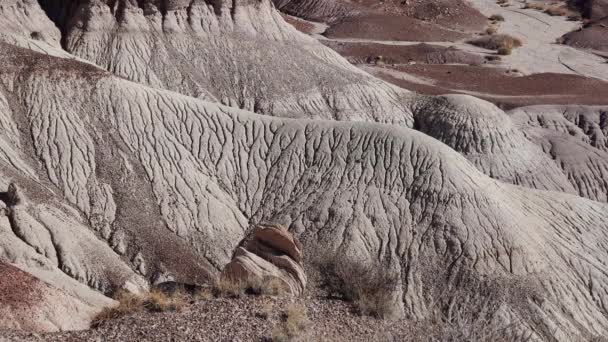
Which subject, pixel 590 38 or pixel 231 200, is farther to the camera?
pixel 590 38

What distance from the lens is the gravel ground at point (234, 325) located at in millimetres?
11719

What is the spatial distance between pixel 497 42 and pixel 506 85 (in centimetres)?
1167

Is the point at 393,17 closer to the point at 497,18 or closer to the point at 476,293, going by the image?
the point at 497,18

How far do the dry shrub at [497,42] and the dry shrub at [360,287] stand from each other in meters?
41.0

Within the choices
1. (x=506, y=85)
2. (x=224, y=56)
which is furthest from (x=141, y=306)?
(x=506, y=85)

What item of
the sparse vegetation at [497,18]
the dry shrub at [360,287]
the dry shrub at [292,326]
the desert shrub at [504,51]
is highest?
the dry shrub at [292,326]

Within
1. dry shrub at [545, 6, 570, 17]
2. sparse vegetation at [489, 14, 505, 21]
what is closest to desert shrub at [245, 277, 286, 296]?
sparse vegetation at [489, 14, 505, 21]

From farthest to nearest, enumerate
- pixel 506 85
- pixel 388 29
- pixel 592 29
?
pixel 592 29 → pixel 388 29 → pixel 506 85

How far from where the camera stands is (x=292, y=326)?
1206 cm

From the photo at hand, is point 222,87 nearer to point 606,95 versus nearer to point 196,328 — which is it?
point 196,328

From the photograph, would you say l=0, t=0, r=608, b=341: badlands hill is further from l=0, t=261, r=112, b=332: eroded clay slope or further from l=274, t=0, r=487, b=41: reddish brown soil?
l=274, t=0, r=487, b=41: reddish brown soil

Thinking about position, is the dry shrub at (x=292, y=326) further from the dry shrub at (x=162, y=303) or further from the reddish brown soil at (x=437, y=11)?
the reddish brown soil at (x=437, y=11)

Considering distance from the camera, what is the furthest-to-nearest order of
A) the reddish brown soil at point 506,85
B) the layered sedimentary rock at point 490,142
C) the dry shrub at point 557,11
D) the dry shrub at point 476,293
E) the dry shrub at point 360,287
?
the dry shrub at point 557,11, the reddish brown soil at point 506,85, the layered sedimentary rock at point 490,142, the dry shrub at point 476,293, the dry shrub at point 360,287

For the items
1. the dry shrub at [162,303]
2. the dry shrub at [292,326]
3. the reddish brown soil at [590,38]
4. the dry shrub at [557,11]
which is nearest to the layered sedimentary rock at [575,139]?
the reddish brown soil at [590,38]
